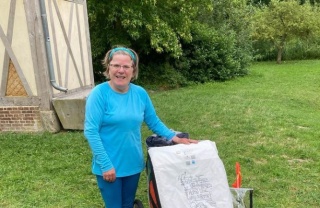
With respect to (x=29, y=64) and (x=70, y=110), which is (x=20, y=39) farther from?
(x=70, y=110)

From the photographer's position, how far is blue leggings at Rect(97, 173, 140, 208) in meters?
2.82

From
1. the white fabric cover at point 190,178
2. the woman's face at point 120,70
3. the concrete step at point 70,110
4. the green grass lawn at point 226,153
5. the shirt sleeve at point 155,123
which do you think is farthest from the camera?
the concrete step at point 70,110

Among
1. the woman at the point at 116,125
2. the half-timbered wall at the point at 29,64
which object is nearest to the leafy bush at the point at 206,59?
the half-timbered wall at the point at 29,64

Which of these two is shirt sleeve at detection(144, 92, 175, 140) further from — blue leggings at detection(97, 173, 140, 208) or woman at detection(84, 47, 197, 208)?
blue leggings at detection(97, 173, 140, 208)

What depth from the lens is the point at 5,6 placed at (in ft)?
22.5

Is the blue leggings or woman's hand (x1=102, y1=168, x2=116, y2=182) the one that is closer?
woman's hand (x1=102, y1=168, x2=116, y2=182)

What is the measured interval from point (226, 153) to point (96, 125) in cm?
340

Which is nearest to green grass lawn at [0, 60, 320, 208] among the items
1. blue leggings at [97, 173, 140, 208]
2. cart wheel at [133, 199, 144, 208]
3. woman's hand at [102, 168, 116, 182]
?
cart wheel at [133, 199, 144, 208]

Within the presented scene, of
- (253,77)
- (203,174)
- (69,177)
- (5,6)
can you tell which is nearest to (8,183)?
(69,177)

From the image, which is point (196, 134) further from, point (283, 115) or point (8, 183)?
point (8, 183)

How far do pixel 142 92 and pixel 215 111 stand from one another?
19.9 ft

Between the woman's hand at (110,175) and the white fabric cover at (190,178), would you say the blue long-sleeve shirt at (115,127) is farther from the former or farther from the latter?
the white fabric cover at (190,178)

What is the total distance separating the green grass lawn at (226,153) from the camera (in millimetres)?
4215

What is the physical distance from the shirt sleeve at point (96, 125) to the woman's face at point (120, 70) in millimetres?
138
